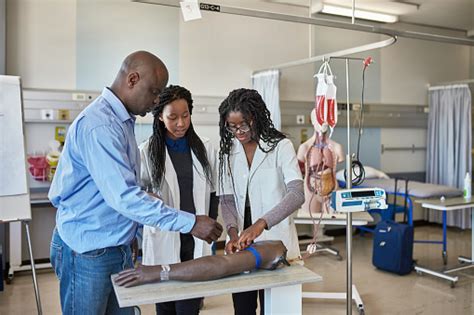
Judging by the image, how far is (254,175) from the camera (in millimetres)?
1848

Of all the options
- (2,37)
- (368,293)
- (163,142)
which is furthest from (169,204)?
(2,37)

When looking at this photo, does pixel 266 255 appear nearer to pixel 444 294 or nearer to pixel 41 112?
pixel 444 294

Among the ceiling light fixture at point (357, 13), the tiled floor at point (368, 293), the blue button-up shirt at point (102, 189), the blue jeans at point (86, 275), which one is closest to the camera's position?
the blue button-up shirt at point (102, 189)

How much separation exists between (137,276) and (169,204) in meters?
0.67

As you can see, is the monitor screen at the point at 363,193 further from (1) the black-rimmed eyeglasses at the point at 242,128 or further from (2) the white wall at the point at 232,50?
(2) the white wall at the point at 232,50

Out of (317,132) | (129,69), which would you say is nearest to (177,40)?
(317,132)

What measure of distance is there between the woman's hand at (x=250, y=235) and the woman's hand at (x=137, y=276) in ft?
1.12

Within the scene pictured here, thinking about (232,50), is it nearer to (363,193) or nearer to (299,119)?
(299,119)

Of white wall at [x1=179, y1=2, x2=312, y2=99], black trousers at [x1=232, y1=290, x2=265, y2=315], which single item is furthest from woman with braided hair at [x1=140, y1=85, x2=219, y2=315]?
white wall at [x1=179, y1=2, x2=312, y2=99]

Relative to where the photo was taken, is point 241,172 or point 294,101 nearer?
point 241,172

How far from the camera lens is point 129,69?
1.34 meters

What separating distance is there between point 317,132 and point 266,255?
2206 millimetres

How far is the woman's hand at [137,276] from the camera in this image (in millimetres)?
1301

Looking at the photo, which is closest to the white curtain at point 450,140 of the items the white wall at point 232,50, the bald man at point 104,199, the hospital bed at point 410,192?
the hospital bed at point 410,192
